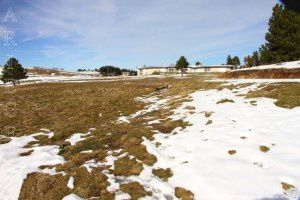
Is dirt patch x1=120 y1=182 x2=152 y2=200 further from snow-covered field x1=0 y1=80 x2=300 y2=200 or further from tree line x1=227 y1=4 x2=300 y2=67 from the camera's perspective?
tree line x1=227 y1=4 x2=300 y2=67

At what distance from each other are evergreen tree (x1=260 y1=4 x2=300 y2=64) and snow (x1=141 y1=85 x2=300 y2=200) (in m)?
23.1

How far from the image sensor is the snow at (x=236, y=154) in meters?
7.66

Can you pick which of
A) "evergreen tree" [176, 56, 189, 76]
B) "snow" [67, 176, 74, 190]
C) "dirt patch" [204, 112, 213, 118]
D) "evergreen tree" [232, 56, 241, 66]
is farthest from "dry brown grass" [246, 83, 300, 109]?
Result: "evergreen tree" [232, 56, 241, 66]

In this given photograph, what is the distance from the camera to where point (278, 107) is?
43.8ft

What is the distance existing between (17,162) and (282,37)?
3397 cm

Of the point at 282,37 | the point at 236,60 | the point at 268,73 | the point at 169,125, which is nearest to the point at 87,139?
the point at 169,125

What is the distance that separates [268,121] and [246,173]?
14.4 ft

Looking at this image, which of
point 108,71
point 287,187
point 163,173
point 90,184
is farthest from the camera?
point 108,71

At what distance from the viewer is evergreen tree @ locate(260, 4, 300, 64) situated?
33.2 meters

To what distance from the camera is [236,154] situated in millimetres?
9438

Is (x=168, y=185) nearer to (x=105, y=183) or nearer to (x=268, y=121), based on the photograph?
(x=105, y=183)

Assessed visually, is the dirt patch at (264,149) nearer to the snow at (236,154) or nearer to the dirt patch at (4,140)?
the snow at (236,154)

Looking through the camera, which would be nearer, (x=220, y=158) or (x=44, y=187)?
(x=44, y=187)

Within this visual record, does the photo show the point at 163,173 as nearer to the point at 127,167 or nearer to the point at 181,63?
the point at 127,167
